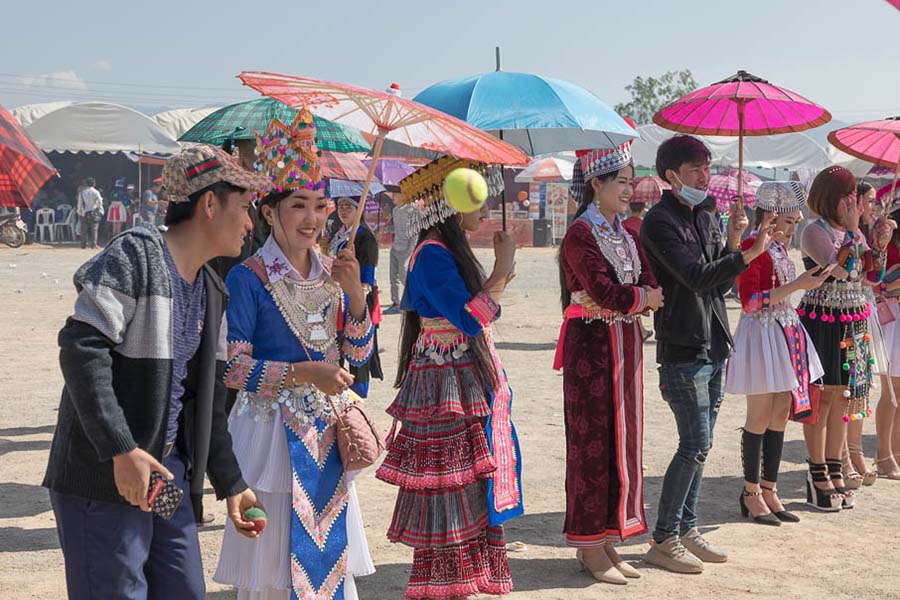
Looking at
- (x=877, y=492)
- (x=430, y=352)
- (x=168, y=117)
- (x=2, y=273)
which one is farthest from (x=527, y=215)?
(x=430, y=352)

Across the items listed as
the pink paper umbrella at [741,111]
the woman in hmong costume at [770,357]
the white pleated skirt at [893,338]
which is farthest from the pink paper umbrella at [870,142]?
the pink paper umbrella at [741,111]

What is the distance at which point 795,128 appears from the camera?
6188 mm

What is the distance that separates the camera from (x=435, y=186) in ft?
15.3

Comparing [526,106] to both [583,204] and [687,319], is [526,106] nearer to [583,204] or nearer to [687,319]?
[583,204]

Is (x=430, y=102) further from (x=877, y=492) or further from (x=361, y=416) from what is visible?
(x=877, y=492)

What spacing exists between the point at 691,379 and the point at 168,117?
34.3 metres

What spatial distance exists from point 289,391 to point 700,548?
2.83m

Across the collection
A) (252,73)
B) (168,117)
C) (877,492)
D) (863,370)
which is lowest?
(877,492)

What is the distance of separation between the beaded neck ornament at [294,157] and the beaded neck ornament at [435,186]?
2.58 ft

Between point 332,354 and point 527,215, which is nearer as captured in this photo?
point 332,354

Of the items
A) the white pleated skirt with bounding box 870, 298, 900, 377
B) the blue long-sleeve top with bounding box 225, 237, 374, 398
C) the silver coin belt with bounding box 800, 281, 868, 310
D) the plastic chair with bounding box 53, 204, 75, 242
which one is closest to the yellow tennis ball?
the blue long-sleeve top with bounding box 225, 237, 374, 398

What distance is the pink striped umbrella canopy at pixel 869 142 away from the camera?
Answer: 25.1 ft

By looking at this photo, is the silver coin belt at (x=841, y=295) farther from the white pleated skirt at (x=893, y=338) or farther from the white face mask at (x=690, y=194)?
the white face mask at (x=690, y=194)

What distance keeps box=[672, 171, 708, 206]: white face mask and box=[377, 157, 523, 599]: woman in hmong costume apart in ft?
4.18
